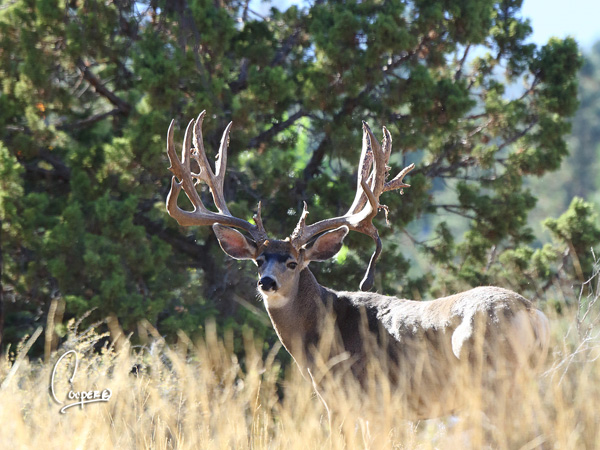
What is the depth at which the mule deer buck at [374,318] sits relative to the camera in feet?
16.2

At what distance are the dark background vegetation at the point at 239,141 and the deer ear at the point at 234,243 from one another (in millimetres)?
2895

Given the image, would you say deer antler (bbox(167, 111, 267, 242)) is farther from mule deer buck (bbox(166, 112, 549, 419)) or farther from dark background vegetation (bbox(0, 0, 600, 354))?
dark background vegetation (bbox(0, 0, 600, 354))

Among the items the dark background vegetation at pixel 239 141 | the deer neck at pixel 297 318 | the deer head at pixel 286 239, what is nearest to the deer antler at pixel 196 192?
the deer head at pixel 286 239

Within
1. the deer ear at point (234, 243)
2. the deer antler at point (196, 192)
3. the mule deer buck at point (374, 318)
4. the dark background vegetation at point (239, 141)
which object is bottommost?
the mule deer buck at point (374, 318)

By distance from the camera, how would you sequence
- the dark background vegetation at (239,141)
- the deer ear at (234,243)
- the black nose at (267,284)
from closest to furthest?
the black nose at (267,284)
the deer ear at (234,243)
the dark background vegetation at (239,141)

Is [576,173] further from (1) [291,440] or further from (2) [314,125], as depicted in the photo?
(1) [291,440]

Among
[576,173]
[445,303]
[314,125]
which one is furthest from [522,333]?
[576,173]

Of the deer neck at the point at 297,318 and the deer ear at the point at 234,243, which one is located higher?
the deer ear at the point at 234,243

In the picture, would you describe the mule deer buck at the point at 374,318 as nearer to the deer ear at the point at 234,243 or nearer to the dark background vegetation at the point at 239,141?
the deer ear at the point at 234,243

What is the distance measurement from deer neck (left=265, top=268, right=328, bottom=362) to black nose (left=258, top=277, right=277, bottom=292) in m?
0.31

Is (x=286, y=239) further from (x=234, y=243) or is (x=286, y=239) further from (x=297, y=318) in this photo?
(x=297, y=318)

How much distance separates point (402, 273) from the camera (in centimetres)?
1107

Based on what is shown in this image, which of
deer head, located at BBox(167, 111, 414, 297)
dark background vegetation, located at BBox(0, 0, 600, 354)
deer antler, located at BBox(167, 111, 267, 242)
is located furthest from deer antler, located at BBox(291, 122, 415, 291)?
dark background vegetation, located at BBox(0, 0, 600, 354)

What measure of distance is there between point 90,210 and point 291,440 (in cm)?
628
